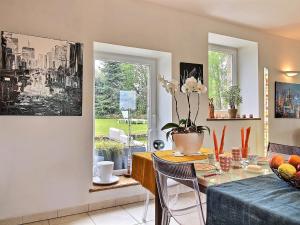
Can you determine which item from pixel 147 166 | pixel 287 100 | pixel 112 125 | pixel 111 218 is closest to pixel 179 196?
pixel 147 166

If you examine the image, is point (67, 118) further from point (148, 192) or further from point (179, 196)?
point (179, 196)

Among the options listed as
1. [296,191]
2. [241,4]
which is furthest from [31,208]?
[241,4]

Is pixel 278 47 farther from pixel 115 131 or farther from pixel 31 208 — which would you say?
pixel 31 208

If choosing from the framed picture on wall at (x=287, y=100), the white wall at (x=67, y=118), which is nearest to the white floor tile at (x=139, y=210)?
the white wall at (x=67, y=118)

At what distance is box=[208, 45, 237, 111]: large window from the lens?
3725 millimetres

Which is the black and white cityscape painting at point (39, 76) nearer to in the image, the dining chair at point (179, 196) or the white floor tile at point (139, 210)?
the white floor tile at point (139, 210)

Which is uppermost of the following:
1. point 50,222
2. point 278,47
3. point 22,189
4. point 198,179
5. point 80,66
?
point 278,47

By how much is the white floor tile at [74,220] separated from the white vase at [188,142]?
118 cm

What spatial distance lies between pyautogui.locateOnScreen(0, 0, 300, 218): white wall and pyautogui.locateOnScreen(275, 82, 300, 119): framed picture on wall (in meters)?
1.77

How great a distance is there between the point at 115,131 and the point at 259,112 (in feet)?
7.47

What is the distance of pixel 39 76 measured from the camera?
232 cm

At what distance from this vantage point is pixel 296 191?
105cm

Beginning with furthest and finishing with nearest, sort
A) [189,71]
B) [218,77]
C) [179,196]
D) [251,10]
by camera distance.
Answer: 1. [218,77]
2. [189,71]
3. [251,10]
4. [179,196]

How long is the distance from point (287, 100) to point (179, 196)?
344 cm
